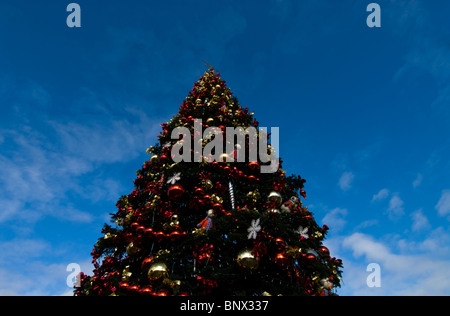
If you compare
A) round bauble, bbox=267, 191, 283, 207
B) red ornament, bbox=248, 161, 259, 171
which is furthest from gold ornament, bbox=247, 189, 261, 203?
red ornament, bbox=248, 161, 259, 171

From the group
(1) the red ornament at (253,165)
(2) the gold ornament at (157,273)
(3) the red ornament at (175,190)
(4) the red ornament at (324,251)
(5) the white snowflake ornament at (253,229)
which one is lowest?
(2) the gold ornament at (157,273)

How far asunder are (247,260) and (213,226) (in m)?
1.37

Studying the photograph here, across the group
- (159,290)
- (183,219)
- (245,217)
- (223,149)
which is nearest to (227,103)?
(223,149)

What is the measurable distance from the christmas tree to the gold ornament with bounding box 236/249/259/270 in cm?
2

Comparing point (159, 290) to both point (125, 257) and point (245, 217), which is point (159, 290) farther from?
point (125, 257)

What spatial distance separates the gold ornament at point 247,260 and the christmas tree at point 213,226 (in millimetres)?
19

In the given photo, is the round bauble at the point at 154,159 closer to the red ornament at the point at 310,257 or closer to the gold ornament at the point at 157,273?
the gold ornament at the point at 157,273

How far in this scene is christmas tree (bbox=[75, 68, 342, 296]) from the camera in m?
4.48

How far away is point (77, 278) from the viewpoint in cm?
634

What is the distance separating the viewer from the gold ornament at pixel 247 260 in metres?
4.19

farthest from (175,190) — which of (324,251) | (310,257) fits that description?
(324,251)

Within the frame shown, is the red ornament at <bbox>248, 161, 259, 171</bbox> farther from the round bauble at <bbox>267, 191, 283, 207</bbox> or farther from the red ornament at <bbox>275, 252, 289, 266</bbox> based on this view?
the red ornament at <bbox>275, 252, 289, 266</bbox>

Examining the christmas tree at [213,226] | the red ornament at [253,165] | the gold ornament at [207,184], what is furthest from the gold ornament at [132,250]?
the red ornament at [253,165]
